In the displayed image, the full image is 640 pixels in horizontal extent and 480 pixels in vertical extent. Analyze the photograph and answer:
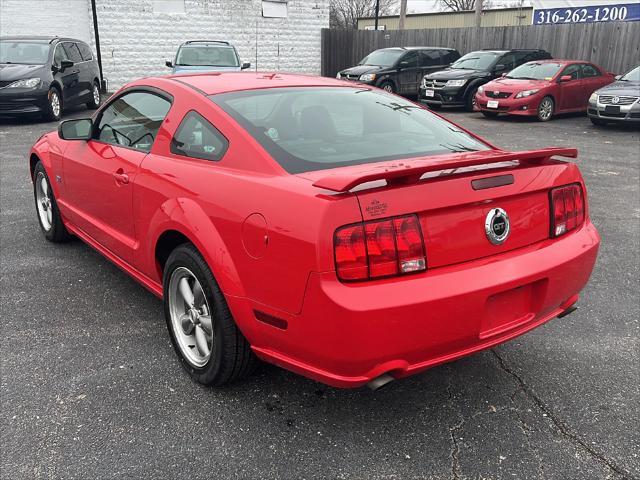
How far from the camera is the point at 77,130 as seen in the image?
4020mm

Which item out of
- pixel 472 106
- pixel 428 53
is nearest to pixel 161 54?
pixel 428 53

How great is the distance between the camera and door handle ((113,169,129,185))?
3.37 metres

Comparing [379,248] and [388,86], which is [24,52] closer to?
[388,86]

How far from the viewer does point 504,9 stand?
136 feet

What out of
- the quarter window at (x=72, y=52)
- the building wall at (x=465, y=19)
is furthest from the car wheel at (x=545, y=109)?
the building wall at (x=465, y=19)

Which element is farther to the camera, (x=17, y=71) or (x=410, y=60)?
(x=410, y=60)

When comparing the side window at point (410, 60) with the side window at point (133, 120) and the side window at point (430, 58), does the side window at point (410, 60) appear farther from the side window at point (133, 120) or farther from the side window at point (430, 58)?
the side window at point (133, 120)

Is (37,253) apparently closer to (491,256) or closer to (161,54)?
(491,256)

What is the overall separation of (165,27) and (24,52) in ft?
28.0

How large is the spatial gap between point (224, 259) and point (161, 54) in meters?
20.4

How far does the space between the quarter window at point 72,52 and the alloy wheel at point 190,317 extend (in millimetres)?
12849

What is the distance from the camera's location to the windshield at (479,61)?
17.2 m

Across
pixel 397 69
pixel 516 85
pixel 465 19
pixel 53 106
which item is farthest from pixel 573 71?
pixel 465 19

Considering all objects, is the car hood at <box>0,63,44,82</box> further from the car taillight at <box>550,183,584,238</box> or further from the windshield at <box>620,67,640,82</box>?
the windshield at <box>620,67,640,82</box>
